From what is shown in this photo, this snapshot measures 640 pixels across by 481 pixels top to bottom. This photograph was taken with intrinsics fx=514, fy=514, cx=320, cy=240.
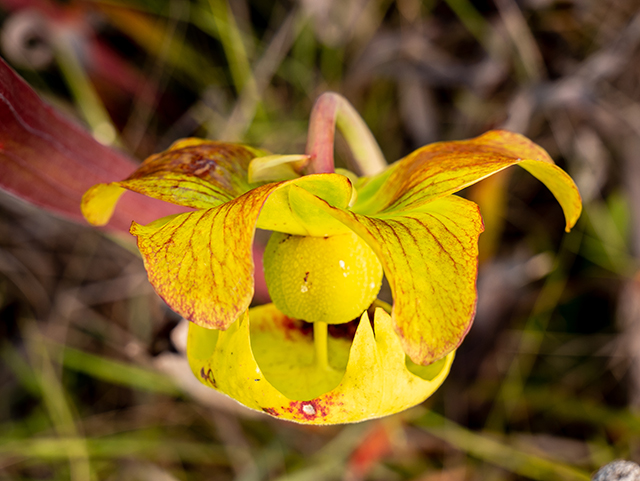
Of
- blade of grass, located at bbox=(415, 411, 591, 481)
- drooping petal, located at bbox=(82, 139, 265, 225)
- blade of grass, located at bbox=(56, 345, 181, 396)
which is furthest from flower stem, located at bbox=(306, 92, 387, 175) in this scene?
blade of grass, located at bbox=(56, 345, 181, 396)

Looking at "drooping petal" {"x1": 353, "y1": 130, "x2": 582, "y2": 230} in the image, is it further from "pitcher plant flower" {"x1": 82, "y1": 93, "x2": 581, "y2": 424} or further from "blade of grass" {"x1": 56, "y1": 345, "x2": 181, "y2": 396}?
"blade of grass" {"x1": 56, "y1": 345, "x2": 181, "y2": 396}

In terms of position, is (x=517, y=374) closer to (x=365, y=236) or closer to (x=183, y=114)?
(x=365, y=236)

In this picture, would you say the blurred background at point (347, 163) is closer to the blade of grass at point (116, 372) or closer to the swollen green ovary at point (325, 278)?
the blade of grass at point (116, 372)

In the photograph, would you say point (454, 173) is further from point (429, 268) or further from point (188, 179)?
point (188, 179)

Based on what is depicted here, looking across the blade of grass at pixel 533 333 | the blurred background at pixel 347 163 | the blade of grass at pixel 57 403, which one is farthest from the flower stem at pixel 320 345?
the blade of grass at pixel 57 403

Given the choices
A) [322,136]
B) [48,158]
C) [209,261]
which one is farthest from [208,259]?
[48,158]

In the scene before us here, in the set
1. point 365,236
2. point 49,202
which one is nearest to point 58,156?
point 49,202

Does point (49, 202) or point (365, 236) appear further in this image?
point (49, 202)
